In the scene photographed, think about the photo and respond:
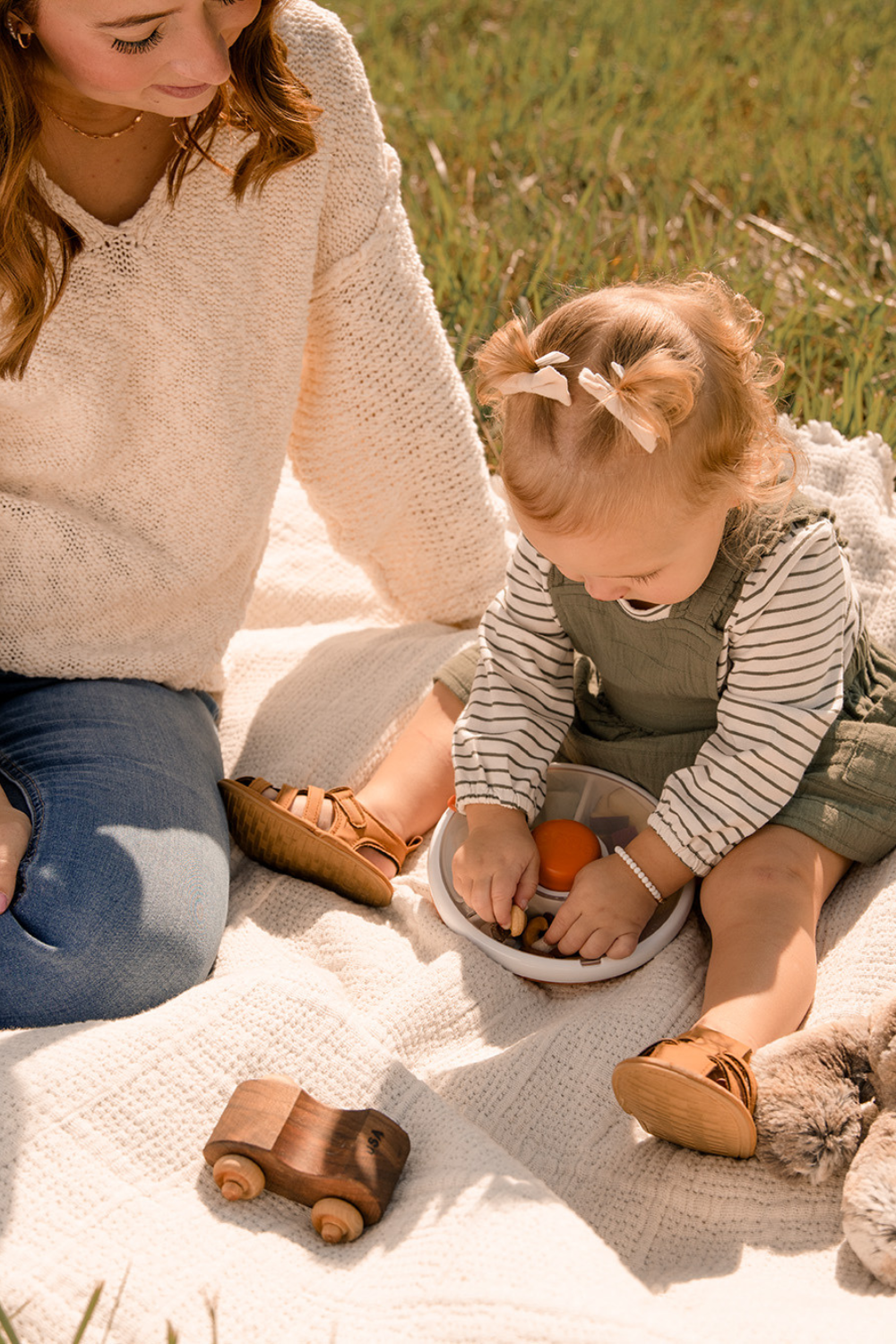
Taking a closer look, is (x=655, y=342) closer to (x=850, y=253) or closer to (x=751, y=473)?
(x=751, y=473)

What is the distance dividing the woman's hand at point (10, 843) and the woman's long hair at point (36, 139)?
1.57 feet

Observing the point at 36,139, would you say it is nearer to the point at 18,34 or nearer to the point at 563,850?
the point at 18,34

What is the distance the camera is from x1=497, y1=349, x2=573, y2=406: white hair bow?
1.09 metres

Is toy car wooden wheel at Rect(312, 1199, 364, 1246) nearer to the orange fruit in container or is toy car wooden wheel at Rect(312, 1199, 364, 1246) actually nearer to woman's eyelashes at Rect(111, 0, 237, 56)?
the orange fruit in container

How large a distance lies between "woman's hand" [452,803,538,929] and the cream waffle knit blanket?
0.18 ft

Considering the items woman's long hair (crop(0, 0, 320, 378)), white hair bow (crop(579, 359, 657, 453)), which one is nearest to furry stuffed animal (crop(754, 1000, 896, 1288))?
white hair bow (crop(579, 359, 657, 453))

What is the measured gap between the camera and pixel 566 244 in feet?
7.93

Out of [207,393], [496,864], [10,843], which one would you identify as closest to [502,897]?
[496,864]

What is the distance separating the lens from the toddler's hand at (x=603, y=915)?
133 cm

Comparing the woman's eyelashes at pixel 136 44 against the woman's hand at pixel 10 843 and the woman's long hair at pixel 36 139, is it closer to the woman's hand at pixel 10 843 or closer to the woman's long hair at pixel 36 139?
the woman's long hair at pixel 36 139

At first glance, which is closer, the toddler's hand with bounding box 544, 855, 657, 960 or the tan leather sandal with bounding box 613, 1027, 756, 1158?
the tan leather sandal with bounding box 613, 1027, 756, 1158

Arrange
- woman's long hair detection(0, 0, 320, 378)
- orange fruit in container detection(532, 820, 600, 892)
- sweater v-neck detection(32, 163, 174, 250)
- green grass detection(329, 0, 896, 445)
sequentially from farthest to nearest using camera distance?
green grass detection(329, 0, 896, 445) < orange fruit in container detection(532, 820, 600, 892) < sweater v-neck detection(32, 163, 174, 250) < woman's long hair detection(0, 0, 320, 378)

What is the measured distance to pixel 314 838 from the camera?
1396 millimetres

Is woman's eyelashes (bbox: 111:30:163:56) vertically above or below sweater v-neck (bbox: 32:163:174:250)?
above
